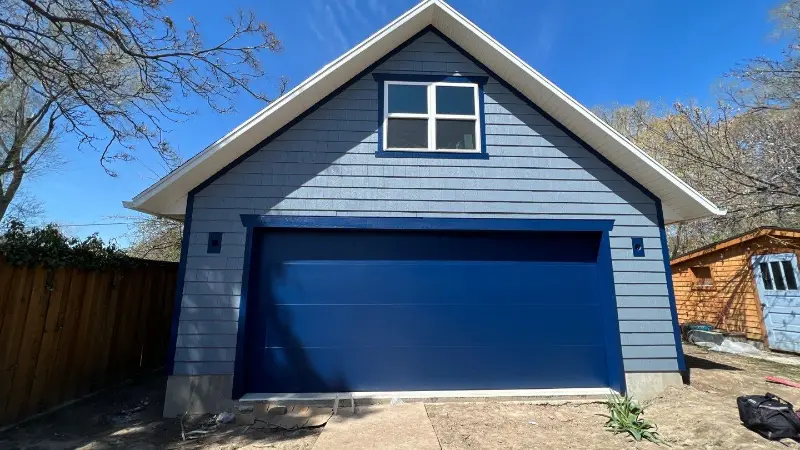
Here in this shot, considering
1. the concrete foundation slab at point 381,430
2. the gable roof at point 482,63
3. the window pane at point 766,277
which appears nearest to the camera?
the concrete foundation slab at point 381,430

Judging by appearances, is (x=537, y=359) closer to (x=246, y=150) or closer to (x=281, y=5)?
(x=246, y=150)

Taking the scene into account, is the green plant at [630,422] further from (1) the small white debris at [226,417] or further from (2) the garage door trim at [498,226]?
(1) the small white debris at [226,417]

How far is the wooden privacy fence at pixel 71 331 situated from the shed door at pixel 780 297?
46.8 feet

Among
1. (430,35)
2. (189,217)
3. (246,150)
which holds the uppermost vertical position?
(430,35)

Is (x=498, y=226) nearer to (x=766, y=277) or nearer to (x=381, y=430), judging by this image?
(x=381, y=430)

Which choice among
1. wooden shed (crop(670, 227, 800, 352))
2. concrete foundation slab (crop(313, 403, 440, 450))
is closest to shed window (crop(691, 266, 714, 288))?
wooden shed (crop(670, 227, 800, 352))

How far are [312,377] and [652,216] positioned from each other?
5.82 metres

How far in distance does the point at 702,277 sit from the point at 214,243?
14058 mm

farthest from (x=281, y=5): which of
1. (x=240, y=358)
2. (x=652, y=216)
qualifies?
(x=652, y=216)

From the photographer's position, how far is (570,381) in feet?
18.7

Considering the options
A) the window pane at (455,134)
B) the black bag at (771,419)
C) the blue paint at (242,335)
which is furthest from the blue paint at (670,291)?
the blue paint at (242,335)

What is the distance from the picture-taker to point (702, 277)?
12.1 m

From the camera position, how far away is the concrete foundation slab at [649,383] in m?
5.48

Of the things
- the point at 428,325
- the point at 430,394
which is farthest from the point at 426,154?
the point at 430,394
